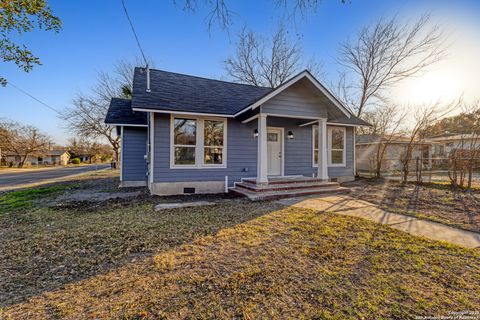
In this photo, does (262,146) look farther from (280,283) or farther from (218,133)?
(280,283)

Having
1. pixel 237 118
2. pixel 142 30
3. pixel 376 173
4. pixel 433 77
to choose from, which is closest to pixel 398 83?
pixel 433 77

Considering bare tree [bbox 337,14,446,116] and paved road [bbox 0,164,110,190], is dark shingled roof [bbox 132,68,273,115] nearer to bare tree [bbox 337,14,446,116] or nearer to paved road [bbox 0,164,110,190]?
paved road [bbox 0,164,110,190]

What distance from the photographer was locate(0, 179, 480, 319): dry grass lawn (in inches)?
74.5

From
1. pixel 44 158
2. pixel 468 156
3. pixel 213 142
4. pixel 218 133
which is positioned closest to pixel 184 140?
pixel 213 142

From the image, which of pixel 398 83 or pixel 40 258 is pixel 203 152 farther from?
pixel 398 83

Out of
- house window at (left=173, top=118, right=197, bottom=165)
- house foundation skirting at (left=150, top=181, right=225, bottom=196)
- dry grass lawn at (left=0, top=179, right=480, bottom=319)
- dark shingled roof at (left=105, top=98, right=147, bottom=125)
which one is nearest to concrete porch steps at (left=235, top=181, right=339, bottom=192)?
house foundation skirting at (left=150, top=181, right=225, bottom=196)

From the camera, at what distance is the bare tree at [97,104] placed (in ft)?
73.2

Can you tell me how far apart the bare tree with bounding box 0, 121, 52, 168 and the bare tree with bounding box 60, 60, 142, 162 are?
23253mm

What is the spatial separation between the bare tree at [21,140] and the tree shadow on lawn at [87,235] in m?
44.4

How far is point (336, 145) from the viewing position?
10.4m

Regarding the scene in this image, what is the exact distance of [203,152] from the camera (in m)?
7.69

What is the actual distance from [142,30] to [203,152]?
4.36 metres

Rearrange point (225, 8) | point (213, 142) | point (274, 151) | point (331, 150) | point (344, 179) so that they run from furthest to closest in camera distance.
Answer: point (344, 179) → point (331, 150) → point (274, 151) → point (213, 142) → point (225, 8)

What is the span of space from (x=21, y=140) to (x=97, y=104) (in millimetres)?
28385
